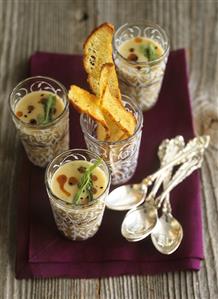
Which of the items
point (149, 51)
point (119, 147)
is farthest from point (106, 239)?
point (149, 51)

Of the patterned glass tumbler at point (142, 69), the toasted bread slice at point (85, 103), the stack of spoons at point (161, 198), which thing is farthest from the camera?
the patterned glass tumbler at point (142, 69)

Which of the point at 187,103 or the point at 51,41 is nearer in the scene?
the point at 187,103

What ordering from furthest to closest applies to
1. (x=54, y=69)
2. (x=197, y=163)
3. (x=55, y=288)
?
1. (x=54, y=69)
2. (x=197, y=163)
3. (x=55, y=288)

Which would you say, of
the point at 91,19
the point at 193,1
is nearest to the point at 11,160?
the point at 91,19

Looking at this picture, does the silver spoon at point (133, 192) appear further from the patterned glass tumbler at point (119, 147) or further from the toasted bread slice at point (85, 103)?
the toasted bread slice at point (85, 103)

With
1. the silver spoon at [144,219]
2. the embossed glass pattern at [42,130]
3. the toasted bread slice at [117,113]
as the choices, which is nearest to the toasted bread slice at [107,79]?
the toasted bread slice at [117,113]

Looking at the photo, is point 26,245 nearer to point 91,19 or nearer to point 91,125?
point 91,125
